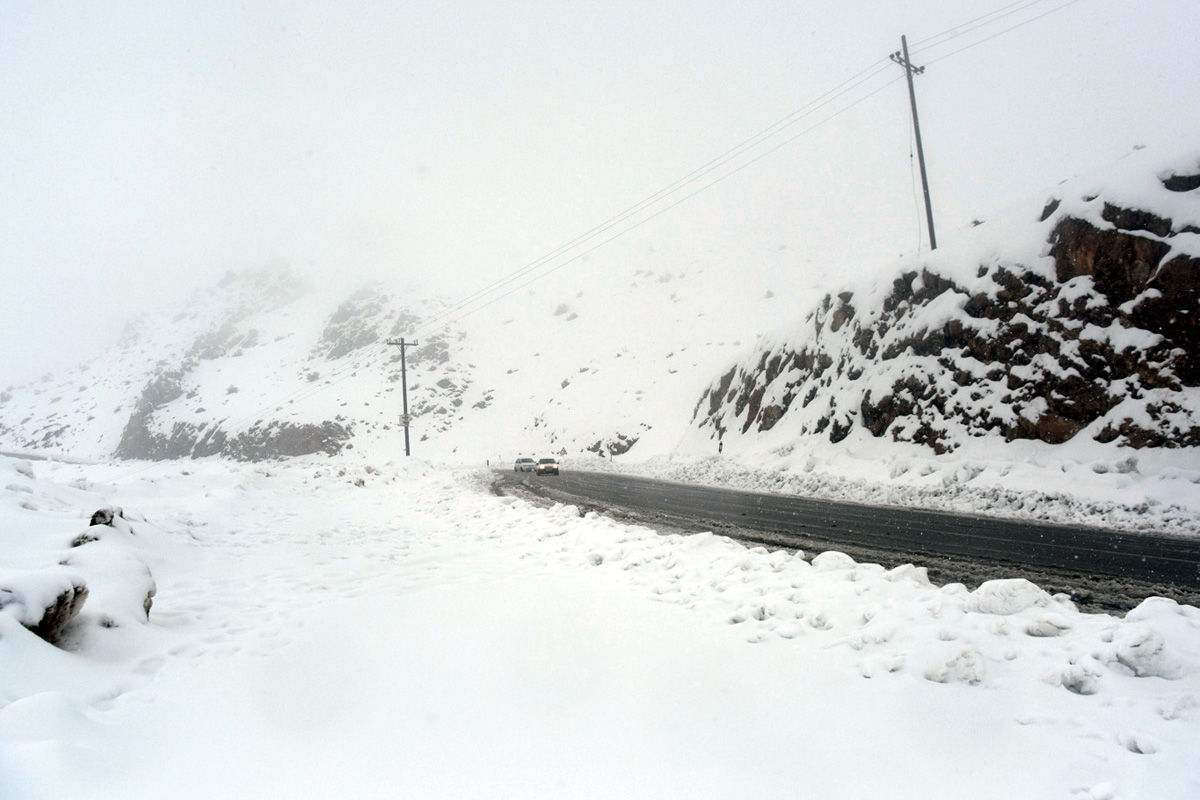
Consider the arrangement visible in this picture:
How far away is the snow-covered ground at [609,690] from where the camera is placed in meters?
2.75

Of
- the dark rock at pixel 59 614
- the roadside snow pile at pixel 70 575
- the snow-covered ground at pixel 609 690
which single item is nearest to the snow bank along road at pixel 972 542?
the snow-covered ground at pixel 609 690

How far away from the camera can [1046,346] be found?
1502 centimetres

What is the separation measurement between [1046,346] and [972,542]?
10.1 m

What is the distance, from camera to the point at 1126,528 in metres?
9.00

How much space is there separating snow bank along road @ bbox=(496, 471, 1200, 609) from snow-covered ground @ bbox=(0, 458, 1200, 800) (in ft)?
6.24

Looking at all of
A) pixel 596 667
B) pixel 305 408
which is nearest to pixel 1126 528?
pixel 596 667

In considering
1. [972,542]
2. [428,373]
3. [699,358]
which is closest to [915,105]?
[972,542]

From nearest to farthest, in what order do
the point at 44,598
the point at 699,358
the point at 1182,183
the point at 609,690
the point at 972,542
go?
the point at 609,690 < the point at 44,598 < the point at 972,542 < the point at 1182,183 < the point at 699,358

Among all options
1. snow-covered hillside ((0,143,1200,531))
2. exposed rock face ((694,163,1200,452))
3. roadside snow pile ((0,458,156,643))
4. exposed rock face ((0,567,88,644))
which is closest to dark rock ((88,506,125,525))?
roadside snow pile ((0,458,156,643))

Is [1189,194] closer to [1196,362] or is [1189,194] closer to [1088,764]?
[1196,362]

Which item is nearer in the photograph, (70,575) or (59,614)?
(59,614)

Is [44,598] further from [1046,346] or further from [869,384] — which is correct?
[869,384]

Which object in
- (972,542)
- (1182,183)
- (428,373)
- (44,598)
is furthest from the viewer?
(428,373)

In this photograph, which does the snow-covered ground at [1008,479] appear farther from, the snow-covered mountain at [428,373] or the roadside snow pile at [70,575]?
the snow-covered mountain at [428,373]
